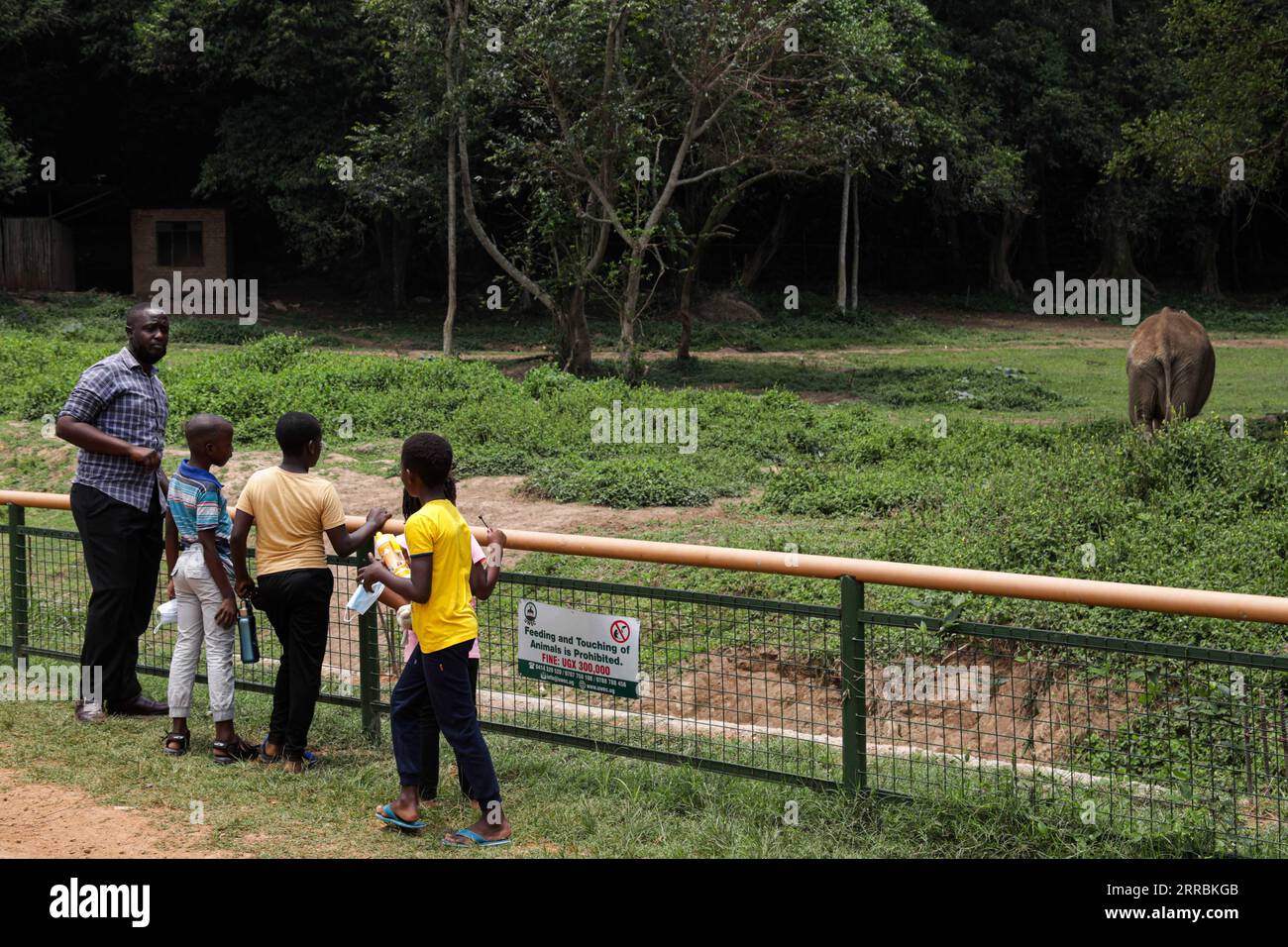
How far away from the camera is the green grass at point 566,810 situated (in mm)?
4773

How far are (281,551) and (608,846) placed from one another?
1.98 meters

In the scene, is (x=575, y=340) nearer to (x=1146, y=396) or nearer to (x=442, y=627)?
(x=1146, y=396)

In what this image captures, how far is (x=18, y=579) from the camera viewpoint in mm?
7590

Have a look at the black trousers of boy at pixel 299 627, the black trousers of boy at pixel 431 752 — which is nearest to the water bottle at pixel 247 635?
the black trousers of boy at pixel 299 627

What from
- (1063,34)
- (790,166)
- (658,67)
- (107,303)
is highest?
(1063,34)

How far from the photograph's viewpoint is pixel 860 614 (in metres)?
4.98

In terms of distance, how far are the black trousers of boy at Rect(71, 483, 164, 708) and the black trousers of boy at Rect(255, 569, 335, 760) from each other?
3.82 ft

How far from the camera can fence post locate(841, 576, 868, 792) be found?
500 centimetres

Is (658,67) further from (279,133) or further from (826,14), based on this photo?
(279,133)

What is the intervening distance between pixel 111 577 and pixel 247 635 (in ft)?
3.32

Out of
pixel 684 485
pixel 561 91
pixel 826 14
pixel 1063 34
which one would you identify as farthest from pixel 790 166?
pixel 1063 34

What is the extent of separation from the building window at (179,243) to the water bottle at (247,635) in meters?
28.6

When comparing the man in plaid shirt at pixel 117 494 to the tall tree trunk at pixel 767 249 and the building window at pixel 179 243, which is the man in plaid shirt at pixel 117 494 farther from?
the tall tree trunk at pixel 767 249

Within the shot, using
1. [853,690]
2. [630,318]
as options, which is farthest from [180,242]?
[853,690]
